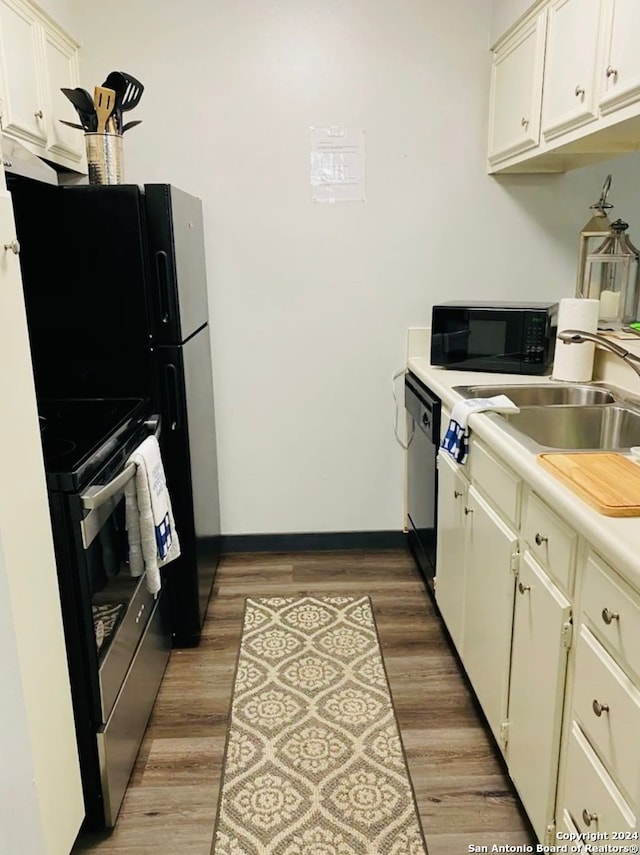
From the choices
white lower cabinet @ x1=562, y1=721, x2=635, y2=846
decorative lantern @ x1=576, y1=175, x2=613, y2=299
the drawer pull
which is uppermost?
decorative lantern @ x1=576, y1=175, x2=613, y2=299

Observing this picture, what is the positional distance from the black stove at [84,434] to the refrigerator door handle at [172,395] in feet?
0.26

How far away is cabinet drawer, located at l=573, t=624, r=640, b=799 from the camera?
1025 millimetres

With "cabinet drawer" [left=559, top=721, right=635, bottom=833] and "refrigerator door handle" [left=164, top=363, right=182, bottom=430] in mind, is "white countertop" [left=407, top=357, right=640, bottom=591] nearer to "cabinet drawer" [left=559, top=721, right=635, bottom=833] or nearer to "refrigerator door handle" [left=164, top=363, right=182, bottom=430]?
"cabinet drawer" [left=559, top=721, right=635, bottom=833]

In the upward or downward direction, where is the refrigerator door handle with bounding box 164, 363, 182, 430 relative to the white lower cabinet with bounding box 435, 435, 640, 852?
upward

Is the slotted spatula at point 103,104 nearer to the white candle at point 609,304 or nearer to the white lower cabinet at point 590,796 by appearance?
the white candle at point 609,304

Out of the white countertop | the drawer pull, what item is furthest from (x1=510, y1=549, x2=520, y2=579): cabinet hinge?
the drawer pull

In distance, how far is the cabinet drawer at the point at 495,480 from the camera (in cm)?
158

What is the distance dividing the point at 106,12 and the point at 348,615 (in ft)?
8.48

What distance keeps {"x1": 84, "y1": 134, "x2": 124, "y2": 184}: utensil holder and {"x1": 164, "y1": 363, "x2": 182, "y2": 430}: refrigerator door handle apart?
2.18 feet

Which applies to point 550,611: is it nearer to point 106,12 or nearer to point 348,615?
point 348,615

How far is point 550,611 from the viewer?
4.44 feet

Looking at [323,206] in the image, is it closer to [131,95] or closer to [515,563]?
[131,95]

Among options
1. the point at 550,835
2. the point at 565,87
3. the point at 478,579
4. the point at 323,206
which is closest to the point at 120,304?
the point at 323,206

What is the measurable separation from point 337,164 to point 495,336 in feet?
3.27
